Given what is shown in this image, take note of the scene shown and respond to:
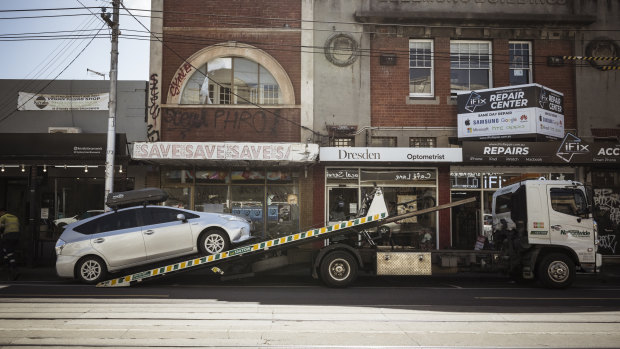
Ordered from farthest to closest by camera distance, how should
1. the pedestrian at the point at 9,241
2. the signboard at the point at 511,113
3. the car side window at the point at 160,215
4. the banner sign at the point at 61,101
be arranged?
1. the banner sign at the point at 61,101
2. the signboard at the point at 511,113
3. the pedestrian at the point at 9,241
4. the car side window at the point at 160,215

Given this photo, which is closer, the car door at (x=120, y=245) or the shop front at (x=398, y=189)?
the car door at (x=120, y=245)

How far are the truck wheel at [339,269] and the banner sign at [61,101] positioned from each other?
38.6 feet

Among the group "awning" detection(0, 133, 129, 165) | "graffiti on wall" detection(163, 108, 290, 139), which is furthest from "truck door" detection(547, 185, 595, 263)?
"awning" detection(0, 133, 129, 165)

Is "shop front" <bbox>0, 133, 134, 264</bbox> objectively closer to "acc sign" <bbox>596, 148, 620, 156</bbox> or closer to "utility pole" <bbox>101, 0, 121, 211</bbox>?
"utility pole" <bbox>101, 0, 121, 211</bbox>

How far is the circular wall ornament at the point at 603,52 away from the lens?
17484mm

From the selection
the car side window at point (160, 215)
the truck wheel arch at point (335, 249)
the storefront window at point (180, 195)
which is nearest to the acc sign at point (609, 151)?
the truck wheel arch at point (335, 249)

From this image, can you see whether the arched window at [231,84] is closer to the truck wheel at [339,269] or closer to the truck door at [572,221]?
the truck wheel at [339,269]

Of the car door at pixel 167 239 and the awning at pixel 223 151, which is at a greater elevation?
the awning at pixel 223 151

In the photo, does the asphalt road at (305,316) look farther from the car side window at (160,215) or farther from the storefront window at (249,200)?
the storefront window at (249,200)

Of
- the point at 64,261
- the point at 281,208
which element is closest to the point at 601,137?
the point at 281,208

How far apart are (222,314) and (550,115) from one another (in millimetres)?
13976

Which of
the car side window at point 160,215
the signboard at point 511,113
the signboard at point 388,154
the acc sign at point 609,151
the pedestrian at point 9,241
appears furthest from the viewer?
the signboard at point 511,113

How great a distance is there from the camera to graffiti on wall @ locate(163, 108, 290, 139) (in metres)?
17.1

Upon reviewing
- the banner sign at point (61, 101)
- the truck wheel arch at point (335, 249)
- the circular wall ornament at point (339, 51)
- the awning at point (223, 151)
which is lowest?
the truck wheel arch at point (335, 249)
